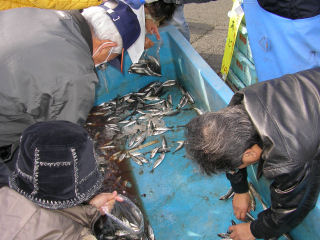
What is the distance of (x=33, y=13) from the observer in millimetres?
2361

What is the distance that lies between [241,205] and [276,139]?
132cm

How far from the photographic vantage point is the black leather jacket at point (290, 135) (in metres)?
1.51

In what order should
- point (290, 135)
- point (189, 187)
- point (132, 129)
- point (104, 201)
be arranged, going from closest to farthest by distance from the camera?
point (290, 135) < point (104, 201) < point (189, 187) < point (132, 129)

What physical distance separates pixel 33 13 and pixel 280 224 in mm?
2500

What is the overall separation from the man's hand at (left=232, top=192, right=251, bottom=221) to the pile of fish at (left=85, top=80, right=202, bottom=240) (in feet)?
3.56

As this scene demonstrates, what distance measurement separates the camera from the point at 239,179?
2.40 meters

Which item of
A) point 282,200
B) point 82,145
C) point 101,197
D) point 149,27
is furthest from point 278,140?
point 149,27

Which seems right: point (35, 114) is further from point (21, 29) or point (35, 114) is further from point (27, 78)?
point (21, 29)

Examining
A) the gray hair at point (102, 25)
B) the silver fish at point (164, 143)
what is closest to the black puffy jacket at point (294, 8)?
the gray hair at point (102, 25)

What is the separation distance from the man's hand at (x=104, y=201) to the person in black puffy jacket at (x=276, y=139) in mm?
884

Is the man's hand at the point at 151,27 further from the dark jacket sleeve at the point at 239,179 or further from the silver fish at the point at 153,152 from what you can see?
the dark jacket sleeve at the point at 239,179

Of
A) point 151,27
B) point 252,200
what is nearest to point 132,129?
point 151,27

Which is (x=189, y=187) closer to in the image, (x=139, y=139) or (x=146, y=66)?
(x=139, y=139)

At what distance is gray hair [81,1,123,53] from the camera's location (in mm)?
A: 2830
